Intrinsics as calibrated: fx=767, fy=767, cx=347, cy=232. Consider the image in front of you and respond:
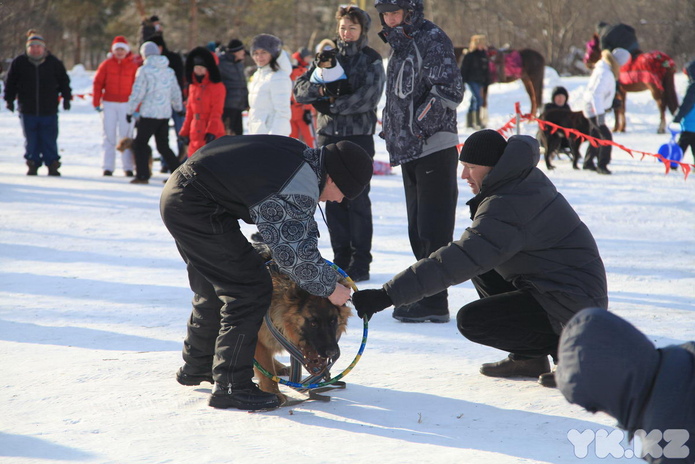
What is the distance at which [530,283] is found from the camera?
352cm

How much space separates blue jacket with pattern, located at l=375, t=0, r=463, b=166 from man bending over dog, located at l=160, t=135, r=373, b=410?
1640 millimetres

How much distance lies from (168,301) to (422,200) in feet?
6.17

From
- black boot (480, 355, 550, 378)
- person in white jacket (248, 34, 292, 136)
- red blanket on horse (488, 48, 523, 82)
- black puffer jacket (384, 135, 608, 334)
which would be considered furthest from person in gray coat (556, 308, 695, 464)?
red blanket on horse (488, 48, 523, 82)

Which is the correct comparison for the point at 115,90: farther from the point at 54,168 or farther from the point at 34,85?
the point at 54,168

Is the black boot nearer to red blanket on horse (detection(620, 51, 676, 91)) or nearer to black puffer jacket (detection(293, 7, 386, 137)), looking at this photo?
black puffer jacket (detection(293, 7, 386, 137))

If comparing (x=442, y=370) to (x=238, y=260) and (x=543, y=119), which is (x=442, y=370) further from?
(x=543, y=119)

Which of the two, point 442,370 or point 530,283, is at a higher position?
point 530,283

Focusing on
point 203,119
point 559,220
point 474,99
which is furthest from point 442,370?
point 474,99

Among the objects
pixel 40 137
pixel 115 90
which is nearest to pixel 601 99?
pixel 115 90

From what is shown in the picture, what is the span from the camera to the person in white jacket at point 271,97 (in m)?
8.04

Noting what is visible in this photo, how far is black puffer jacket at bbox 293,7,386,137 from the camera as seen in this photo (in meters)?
5.78

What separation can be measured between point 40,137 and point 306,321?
8.88 m

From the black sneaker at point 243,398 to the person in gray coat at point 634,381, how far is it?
5.94ft

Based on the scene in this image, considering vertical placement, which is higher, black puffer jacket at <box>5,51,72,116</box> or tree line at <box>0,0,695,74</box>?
tree line at <box>0,0,695,74</box>
